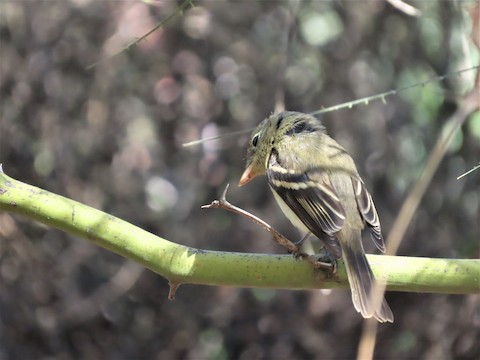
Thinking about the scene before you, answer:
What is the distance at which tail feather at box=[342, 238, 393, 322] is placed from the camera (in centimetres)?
279

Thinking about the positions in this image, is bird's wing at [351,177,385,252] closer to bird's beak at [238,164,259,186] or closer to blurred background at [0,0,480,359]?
bird's beak at [238,164,259,186]

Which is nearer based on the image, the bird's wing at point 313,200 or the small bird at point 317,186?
the small bird at point 317,186

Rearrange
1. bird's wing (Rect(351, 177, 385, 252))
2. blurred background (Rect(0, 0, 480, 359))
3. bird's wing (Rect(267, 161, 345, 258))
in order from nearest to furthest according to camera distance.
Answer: bird's wing (Rect(267, 161, 345, 258)) → bird's wing (Rect(351, 177, 385, 252)) → blurred background (Rect(0, 0, 480, 359))

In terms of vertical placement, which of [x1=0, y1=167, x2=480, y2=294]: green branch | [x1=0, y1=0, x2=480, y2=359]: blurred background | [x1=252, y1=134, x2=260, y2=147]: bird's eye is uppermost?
[x1=0, y1=167, x2=480, y2=294]: green branch

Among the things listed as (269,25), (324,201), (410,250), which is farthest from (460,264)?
(269,25)

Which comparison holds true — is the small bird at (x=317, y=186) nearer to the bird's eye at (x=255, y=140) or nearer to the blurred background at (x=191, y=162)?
the bird's eye at (x=255, y=140)

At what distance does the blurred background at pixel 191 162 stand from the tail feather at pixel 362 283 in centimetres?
206

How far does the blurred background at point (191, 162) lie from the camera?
16.7 ft

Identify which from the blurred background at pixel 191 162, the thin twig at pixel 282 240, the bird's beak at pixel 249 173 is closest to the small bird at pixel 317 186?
the bird's beak at pixel 249 173

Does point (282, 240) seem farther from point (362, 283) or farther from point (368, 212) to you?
point (368, 212)

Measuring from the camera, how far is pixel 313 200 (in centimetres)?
352

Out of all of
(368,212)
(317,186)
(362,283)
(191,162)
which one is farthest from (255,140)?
(362,283)

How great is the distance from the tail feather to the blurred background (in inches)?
81.2

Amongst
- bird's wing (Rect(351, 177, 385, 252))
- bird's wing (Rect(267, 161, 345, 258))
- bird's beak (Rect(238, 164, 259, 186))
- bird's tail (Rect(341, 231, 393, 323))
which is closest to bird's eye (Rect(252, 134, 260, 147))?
bird's beak (Rect(238, 164, 259, 186))
